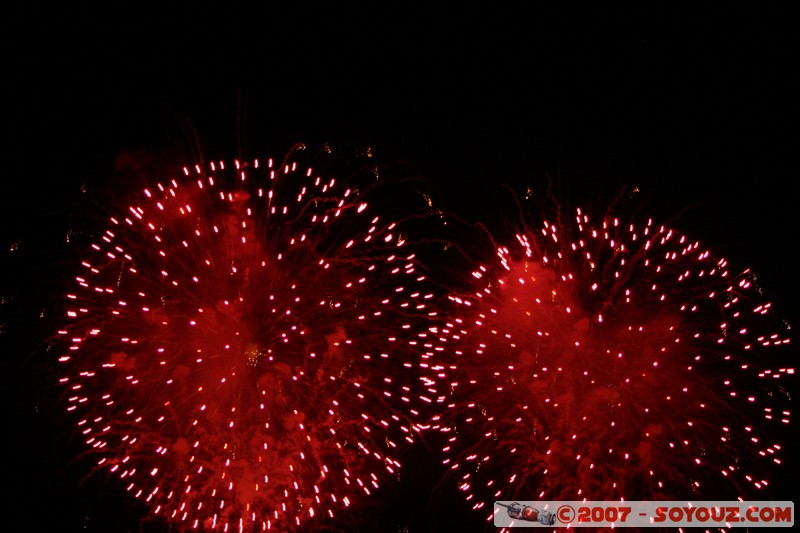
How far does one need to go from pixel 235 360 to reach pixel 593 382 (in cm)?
277

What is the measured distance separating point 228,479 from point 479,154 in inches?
129

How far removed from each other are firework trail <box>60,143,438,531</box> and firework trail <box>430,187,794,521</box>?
0.58 m

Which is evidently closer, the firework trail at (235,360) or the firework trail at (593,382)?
the firework trail at (235,360)

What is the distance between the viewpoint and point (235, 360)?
4523 mm

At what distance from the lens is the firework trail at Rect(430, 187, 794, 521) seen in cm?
455

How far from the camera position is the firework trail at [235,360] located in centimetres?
441

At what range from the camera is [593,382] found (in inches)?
181

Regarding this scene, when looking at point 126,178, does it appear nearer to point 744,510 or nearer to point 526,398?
point 526,398

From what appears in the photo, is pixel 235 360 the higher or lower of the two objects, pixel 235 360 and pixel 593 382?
the lower

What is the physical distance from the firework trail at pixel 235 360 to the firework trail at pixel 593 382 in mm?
579

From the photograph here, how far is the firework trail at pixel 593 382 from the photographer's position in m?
4.55

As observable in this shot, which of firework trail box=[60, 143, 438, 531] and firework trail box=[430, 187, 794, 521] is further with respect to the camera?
firework trail box=[430, 187, 794, 521]

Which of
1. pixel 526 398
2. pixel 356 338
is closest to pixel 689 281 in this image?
pixel 526 398

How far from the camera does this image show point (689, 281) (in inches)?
186
